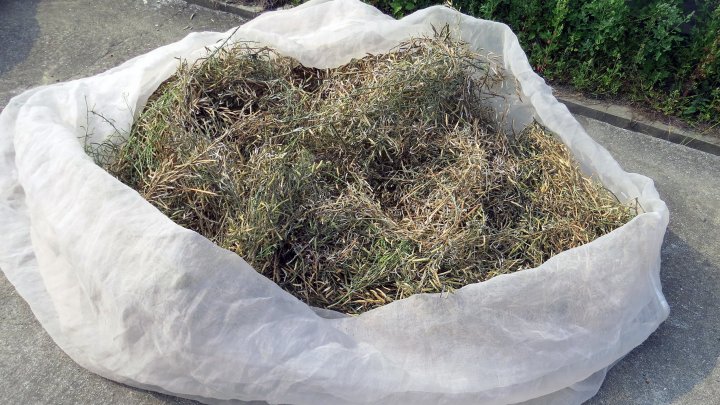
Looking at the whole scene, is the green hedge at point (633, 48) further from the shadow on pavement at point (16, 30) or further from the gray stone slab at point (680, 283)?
the shadow on pavement at point (16, 30)

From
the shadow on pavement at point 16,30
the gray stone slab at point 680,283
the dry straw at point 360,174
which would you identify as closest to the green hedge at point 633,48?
the gray stone slab at point 680,283

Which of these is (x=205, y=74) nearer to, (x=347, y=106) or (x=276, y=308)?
(x=347, y=106)

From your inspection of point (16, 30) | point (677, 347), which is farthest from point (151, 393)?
point (16, 30)

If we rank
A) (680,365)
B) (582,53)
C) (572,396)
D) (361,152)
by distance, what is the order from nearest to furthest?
(572,396) → (680,365) → (361,152) → (582,53)

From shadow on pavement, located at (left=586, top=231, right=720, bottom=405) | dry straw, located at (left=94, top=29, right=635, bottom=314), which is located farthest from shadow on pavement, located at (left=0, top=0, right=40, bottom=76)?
shadow on pavement, located at (left=586, top=231, right=720, bottom=405)

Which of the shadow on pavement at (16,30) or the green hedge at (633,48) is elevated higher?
the green hedge at (633,48)

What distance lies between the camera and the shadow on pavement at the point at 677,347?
1.55 metres

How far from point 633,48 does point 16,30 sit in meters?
2.46

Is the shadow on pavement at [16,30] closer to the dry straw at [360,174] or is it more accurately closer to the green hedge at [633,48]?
the dry straw at [360,174]

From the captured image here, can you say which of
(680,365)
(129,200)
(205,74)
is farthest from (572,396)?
(205,74)

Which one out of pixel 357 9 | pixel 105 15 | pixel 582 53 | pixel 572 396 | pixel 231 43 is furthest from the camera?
pixel 105 15

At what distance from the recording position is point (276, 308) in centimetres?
132

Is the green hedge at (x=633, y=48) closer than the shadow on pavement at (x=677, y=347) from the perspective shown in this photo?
No

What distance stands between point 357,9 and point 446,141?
1.85 feet
